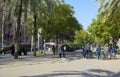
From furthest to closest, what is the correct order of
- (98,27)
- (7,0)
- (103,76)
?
(98,27)
(7,0)
(103,76)

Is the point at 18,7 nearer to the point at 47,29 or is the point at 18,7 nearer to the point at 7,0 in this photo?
the point at 7,0

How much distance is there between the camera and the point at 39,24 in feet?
199

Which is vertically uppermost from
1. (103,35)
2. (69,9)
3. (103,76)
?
(69,9)

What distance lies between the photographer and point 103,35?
7338 cm

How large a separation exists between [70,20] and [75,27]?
9.21ft

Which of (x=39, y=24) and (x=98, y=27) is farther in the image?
(x=98, y=27)

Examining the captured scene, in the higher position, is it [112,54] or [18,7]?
[18,7]

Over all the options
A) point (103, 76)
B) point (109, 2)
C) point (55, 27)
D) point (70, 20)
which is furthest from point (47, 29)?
point (103, 76)

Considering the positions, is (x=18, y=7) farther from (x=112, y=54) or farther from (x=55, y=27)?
(x=55, y=27)

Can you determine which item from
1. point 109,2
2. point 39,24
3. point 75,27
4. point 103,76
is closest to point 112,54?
point 109,2

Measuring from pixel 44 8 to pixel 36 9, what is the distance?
2.56 metres

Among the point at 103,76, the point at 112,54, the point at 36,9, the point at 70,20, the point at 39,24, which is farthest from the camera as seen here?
the point at 70,20

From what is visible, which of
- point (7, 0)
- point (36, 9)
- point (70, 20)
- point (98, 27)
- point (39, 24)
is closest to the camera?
point (7, 0)

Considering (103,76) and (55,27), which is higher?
(55,27)
